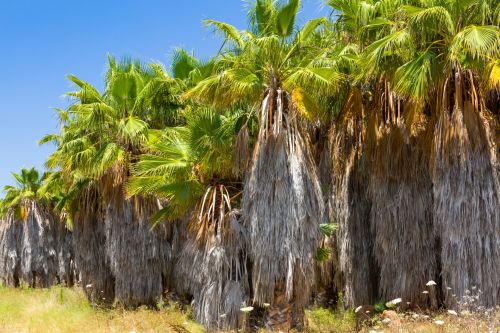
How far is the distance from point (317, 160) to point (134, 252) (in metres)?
7.83

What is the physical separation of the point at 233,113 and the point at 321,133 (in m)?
5.63

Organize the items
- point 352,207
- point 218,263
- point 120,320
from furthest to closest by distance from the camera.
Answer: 1. point 120,320
2. point 352,207
3. point 218,263

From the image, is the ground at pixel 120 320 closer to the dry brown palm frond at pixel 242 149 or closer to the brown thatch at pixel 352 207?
the brown thatch at pixel 352 207

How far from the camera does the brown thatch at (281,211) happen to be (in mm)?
13703

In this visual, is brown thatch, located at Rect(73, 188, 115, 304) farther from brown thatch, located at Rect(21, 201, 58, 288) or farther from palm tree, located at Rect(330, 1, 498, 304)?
brown thatch, located at Rect(21, 201, 58, 288)

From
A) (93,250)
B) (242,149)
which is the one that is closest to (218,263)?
(242,149)

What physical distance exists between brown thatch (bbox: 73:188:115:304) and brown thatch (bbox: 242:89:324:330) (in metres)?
12.0

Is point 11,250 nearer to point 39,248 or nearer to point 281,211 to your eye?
point 39,248

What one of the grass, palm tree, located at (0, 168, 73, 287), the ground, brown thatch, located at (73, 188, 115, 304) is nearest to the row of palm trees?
the ground

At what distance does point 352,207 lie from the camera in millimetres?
18891

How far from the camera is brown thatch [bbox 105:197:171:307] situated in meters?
22.1

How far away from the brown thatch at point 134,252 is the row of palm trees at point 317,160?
0.06 m

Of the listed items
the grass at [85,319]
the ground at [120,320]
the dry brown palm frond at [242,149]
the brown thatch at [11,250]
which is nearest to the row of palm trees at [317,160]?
the dry brown palm frond at [242,149]

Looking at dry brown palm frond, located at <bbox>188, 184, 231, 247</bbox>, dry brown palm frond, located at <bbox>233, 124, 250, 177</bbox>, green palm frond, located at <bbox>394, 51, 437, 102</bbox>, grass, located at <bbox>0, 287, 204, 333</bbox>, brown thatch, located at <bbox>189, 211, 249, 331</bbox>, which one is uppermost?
green palm frond, located at <bbox>394, 51, 437, 102</bbox>
